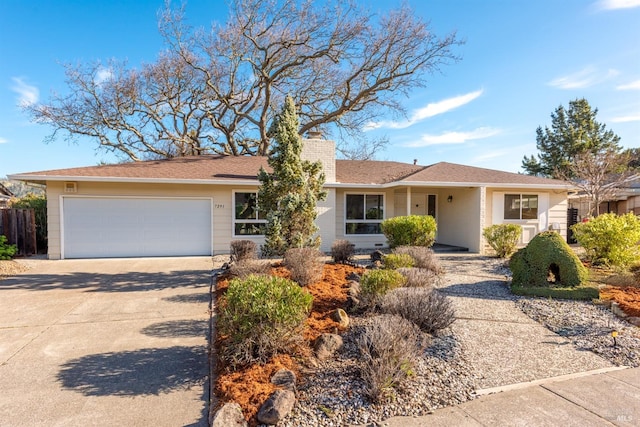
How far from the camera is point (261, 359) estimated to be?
3.28 metres

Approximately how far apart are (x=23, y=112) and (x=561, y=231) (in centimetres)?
2606

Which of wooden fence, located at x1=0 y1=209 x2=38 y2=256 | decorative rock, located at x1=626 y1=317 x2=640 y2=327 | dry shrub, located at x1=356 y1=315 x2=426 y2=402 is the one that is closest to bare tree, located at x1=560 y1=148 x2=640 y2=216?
decorative rock, located at x1=626 y1=317 x2=640 y2=327

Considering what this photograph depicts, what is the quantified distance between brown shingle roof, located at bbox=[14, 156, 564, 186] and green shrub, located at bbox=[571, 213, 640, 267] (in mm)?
4305

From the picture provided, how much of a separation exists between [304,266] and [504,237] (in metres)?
7.58

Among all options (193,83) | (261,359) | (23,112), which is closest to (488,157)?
(193,83)

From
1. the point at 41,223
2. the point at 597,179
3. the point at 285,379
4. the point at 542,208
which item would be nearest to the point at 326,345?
the point at 285,379

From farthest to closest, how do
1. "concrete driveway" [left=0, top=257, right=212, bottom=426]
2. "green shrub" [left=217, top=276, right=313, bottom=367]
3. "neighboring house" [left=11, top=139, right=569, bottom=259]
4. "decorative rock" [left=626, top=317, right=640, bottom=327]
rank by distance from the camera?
"neighboring house" [left=11, top=139, right=569, bottom=259]
"decorative rock" [left=626, top=317, right=640, bottom=327]
"green shrub" [left=217, top=276, right=313, bottom=367]
"concrete driveway" [left=0, top=257, right=212, bottom=426]

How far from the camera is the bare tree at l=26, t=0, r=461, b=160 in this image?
15.7 metres

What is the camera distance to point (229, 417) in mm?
2459

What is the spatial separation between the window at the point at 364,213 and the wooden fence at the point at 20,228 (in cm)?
1147

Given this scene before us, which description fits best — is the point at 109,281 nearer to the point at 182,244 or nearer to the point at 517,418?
the point at 182,244

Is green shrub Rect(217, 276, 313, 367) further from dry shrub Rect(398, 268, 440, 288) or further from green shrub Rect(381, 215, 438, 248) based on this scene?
green shrub Rect(381, 215, 438, 248)

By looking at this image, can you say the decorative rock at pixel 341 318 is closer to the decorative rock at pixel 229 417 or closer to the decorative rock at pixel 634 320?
the decorative rock at pixel 229 417

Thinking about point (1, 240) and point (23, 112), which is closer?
point (1, 240)
